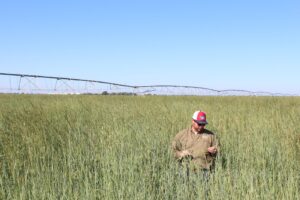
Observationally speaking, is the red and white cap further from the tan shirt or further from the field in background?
the field in background

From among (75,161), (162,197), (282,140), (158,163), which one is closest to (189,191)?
(162,197)

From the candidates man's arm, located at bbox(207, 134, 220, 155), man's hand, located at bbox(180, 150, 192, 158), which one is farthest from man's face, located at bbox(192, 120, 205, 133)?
man's hand, located at bbox(180, 150, 192, 158)

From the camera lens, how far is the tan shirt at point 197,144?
4211 mm

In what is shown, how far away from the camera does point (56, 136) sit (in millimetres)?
5199

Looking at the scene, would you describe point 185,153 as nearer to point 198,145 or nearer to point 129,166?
point 198,145

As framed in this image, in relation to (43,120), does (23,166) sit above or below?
below

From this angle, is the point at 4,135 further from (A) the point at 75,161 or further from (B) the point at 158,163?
(B) the point at 158,163

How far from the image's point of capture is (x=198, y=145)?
424 cm

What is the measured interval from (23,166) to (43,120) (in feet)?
6.08

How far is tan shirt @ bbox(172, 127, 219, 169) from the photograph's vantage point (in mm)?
4211

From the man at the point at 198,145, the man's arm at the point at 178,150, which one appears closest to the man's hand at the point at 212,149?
the man at the point at 198,145

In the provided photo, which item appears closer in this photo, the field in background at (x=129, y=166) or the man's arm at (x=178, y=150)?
the field in background at (x=129, y=166)

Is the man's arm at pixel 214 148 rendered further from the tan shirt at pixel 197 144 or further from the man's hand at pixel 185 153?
the man's hand at pixel 185 153

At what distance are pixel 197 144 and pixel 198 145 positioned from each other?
2 centimetres
